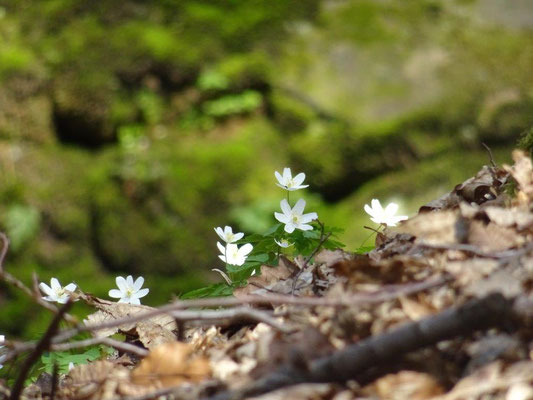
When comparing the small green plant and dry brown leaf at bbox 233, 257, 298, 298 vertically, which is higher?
the small green plant

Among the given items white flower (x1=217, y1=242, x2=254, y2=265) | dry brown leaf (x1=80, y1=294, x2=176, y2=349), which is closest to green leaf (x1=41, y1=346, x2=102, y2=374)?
dry brown leaf (x1=80, y1=294, x2=176, y2=349)

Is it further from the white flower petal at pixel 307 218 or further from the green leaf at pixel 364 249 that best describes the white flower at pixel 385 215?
the white flower petal at pixel 307 218

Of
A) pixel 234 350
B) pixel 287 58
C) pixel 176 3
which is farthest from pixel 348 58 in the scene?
pixel 234 350

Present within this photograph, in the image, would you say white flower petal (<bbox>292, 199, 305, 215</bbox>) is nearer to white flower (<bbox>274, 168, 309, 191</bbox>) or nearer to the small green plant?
the small green plant

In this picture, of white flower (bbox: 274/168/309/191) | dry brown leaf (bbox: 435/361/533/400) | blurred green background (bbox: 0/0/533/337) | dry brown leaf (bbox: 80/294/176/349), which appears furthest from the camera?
blurred green background (bbox: 0/0/533/337)

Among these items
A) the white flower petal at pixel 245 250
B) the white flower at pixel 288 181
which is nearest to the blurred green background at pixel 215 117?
the white flower at pixel 288 181

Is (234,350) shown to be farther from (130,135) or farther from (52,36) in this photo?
(52,36)

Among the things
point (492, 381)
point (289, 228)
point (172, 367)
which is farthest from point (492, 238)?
point (289, 228)
